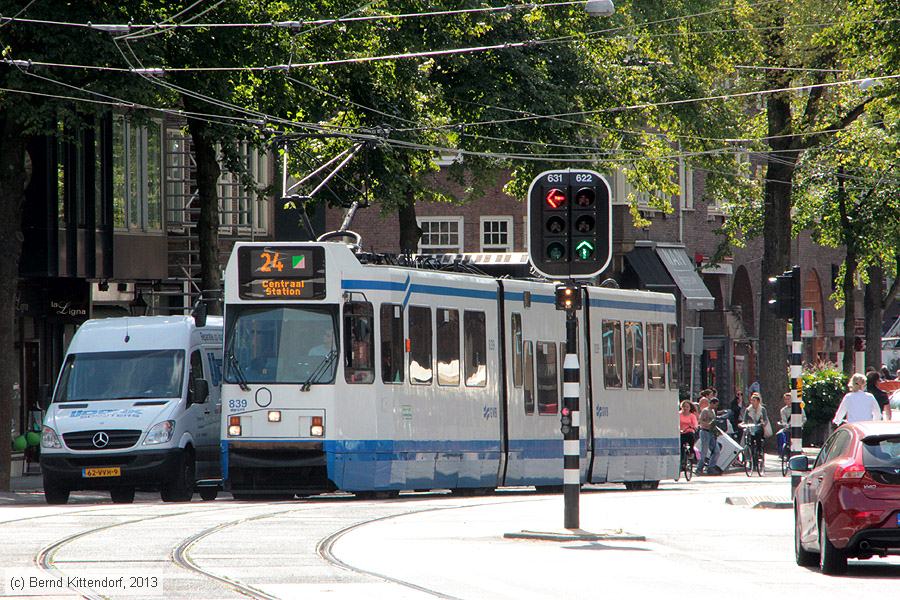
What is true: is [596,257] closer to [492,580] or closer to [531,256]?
[531,256]

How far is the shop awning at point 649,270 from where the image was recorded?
56.0m

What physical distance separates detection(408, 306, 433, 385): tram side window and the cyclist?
14.4m

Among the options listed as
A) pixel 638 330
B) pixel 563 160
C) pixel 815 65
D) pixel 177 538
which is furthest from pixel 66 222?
pixel 177 538

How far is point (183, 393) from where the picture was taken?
86.5ft

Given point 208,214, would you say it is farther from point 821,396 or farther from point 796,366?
point 821,396

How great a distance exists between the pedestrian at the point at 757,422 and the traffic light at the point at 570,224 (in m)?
21.1

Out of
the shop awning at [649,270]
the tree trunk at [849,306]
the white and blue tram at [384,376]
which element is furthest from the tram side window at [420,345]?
the shop awning at [649,270]

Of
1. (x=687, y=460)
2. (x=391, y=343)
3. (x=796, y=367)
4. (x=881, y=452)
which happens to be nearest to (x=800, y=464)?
(x=881, y=452)

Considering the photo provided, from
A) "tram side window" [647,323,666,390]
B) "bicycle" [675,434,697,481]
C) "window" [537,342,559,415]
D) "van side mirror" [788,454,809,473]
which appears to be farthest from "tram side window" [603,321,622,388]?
"van side mirror" [788,454,809,473]

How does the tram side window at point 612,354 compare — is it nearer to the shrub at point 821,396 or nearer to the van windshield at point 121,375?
the van windshield at point 121,375

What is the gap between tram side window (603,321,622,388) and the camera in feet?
98.2

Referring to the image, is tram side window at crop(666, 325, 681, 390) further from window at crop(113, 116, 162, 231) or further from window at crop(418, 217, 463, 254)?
window at crop(418, 217, 463, 254)

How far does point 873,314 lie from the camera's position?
5422cm

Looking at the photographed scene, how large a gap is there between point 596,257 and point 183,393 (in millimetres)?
10052
